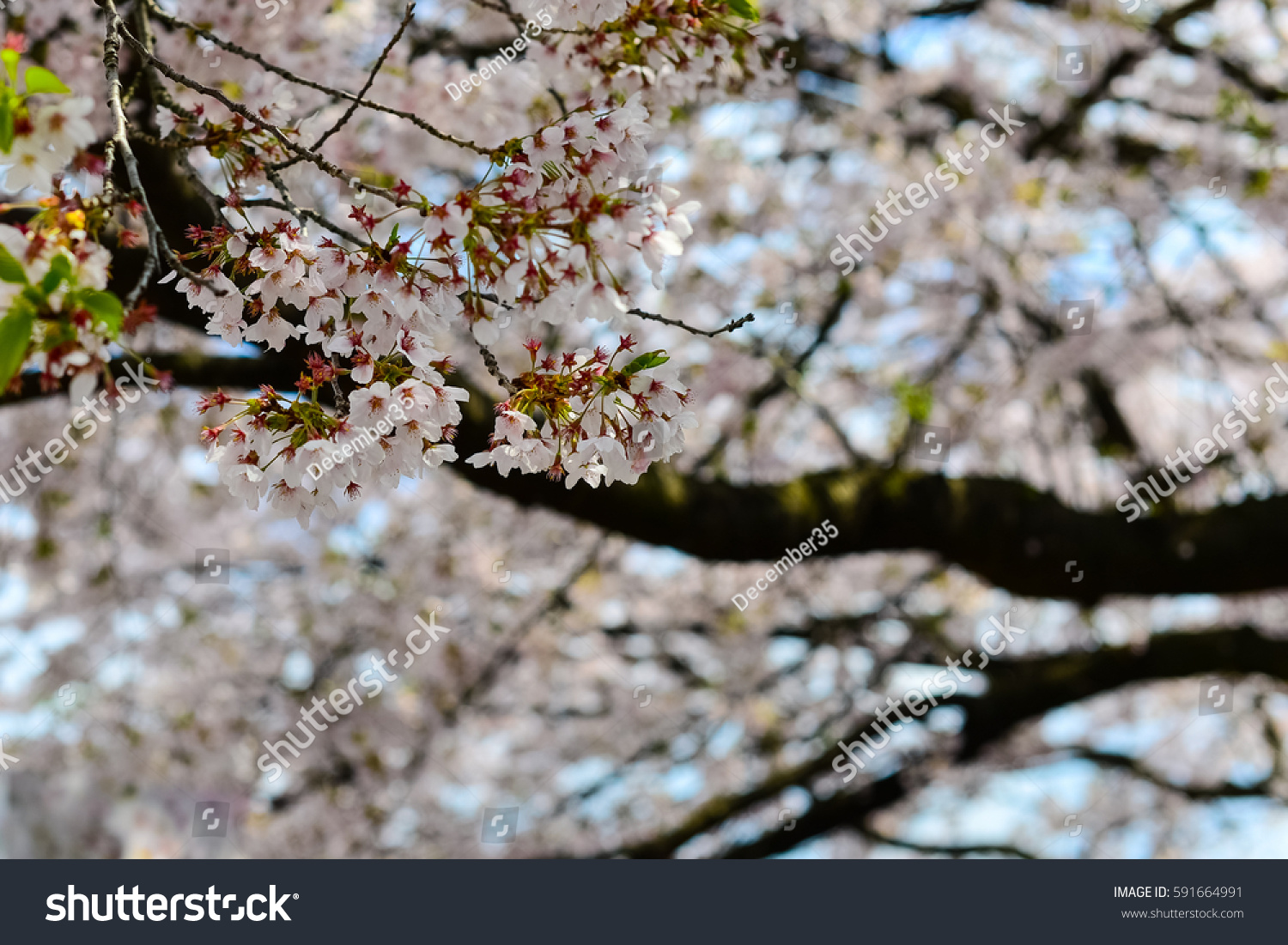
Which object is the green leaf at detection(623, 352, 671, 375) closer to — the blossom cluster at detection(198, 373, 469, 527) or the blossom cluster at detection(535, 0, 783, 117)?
the blossom cluster at detection(198, 373, 469, 527)

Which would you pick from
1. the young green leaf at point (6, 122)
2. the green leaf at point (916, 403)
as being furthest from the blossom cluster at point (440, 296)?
the green leaf at point (916, 403)

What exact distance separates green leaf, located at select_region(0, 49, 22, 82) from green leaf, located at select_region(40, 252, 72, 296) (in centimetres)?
20

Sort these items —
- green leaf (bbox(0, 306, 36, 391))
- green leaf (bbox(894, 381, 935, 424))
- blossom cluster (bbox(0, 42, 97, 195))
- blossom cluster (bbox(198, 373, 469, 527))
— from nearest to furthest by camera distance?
green leaf (bbox(0, 306, 36, 391)) → blossom cluster (bbox(0, 42, 97, 195)) → blossom cluster (bbox(198, 373, 469, 527)) → green leaf (bbox(894, 381, 935, 424))

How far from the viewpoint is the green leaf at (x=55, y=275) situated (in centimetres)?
91

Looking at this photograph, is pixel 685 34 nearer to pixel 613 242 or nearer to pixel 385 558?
pixel 613 242

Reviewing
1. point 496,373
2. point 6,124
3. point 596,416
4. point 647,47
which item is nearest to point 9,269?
point 6,124

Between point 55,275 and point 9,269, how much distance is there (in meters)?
0.04

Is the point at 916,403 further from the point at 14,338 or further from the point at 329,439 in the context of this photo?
the point at 14,338

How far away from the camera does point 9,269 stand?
2.91 feet

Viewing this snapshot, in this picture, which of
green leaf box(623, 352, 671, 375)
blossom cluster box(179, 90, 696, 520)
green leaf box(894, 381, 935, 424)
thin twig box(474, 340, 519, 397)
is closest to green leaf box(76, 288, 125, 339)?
blossom cluster box(179, 90, 696, 520)

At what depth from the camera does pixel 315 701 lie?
535cm

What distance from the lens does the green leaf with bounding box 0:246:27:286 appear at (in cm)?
88
